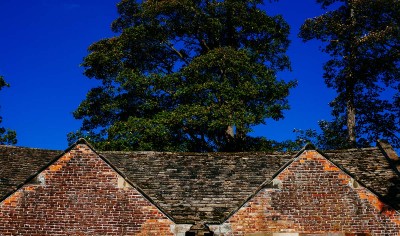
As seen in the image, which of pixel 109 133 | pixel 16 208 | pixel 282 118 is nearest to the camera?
pixel 16 208

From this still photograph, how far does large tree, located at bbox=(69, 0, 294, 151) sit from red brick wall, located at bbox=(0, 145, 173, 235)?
11938mm

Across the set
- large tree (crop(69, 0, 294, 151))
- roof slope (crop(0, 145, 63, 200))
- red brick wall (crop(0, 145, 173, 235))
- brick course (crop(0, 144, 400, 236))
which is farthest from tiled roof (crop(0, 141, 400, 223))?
large tree (crop(69, 0, 294, 151))

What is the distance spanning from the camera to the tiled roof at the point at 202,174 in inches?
607

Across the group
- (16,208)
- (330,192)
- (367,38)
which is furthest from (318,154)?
(367,38)

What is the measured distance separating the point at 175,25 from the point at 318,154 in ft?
61.3

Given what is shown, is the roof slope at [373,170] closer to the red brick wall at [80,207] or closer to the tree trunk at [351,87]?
the red brick wall at [80,207]

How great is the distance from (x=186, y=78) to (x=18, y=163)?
13.2 metres

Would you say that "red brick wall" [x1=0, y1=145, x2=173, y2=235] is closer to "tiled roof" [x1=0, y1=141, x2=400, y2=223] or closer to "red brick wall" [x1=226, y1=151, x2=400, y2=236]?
"tiled roof" [x1=0, y1=141, x2=400, y2=223]

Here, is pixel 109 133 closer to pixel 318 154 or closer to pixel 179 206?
pixel 179 206

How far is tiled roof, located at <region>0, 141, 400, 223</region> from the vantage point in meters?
15.4

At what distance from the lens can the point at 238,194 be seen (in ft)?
53.2

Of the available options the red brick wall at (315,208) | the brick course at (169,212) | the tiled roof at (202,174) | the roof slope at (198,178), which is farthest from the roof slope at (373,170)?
the roof slope at (198,178)

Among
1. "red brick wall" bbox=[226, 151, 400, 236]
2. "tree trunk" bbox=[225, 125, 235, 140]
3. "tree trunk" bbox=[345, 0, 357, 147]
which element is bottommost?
"red brick wall" bbox=[226, 151, 400, 236]

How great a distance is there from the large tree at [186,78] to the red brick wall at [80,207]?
39.2 ft
